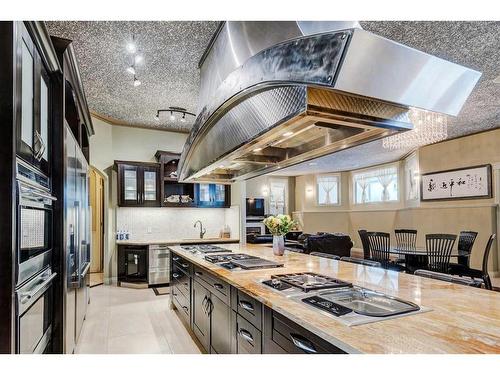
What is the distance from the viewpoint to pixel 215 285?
258cm

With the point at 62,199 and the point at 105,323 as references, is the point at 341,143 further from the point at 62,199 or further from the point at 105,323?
the point at 105,323

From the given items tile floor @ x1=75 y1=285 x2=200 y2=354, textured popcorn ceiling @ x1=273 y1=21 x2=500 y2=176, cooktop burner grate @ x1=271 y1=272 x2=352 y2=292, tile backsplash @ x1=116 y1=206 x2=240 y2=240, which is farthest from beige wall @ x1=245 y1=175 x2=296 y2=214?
cooktop burner grate @ x1=271 y1=272 x2=352 y2=292

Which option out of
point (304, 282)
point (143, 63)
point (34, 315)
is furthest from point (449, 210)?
point (34, 315)

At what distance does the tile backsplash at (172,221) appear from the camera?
20.2ft

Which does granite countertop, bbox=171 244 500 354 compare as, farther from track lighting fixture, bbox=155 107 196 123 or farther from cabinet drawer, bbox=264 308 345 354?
track lighting fixture, bbox=155 107 196 123

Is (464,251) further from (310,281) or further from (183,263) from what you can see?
(183,263)

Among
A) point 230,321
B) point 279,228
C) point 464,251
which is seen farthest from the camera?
point 464,251

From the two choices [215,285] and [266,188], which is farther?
[266,188]

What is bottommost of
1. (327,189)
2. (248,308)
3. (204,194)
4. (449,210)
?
(248,308)

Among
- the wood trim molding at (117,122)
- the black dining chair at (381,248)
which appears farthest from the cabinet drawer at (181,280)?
the wood trim molding at (117,122)

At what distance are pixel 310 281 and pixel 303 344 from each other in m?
0.70

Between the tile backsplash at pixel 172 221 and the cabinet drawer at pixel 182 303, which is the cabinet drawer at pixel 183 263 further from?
the tile backsplash at pixel 172 221

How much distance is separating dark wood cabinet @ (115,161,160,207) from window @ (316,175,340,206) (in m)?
6.82
